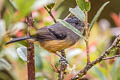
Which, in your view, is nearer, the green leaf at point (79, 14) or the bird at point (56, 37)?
the green leaf at point (79, 14)

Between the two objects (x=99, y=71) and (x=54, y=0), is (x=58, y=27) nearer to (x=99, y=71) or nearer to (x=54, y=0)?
(x=99, y=71)

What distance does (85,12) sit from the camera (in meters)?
1.13

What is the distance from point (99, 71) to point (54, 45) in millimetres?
250

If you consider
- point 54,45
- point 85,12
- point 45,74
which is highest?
point 85,12

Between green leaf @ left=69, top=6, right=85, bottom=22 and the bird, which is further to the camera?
the bird

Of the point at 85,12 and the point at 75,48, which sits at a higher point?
the point at 85,12

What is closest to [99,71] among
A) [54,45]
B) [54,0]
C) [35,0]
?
[54,45]

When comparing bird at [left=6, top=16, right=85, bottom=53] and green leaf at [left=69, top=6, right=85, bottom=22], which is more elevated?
green leaf at [left=69, top=6, right=85, bottom=22]

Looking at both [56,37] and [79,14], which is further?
[56,37]

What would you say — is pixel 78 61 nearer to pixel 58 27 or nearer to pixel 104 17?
pixel 58 27

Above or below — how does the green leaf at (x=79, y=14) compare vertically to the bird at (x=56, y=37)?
above

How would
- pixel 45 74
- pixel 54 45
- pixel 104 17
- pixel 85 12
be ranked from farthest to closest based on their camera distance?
pixel 104 17 → pixel 45 74 → pixel 54 45 → pixel 85 12

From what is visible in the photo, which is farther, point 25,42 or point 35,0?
point 25,42

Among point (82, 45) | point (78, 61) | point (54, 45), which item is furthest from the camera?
point (82, 45)
